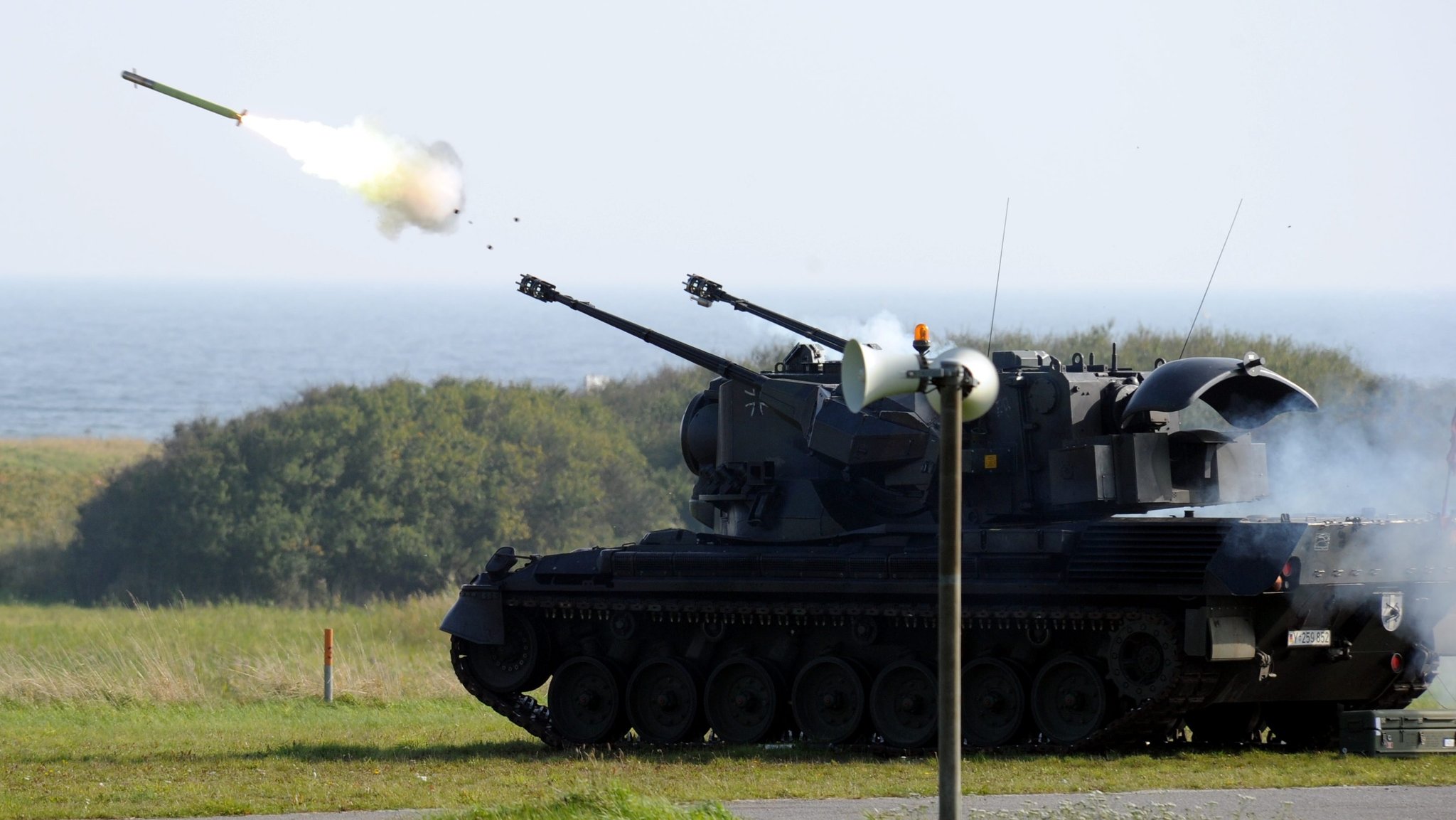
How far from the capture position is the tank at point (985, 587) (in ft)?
55.9

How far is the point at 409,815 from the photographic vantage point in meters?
14.2

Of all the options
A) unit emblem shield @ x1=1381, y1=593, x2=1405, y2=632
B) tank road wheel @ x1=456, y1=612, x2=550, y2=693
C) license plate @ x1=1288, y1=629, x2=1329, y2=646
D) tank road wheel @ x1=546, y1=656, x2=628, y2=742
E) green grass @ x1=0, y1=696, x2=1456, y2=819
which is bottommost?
green grass @ x1=0, y1=696, x2=1456, y2=819

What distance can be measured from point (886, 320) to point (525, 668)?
4940 millimetres

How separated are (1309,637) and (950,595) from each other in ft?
24.7

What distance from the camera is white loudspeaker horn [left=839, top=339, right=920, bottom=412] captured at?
432 inches

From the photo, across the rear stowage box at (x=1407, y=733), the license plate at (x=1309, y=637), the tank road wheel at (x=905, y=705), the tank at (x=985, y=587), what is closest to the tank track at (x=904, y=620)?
the tank at (x=985, y=587)

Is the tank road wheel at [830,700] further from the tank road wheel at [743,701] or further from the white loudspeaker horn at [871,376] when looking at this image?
the white loudspeaker horn at [871,376]

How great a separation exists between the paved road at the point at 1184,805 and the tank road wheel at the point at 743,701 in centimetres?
434

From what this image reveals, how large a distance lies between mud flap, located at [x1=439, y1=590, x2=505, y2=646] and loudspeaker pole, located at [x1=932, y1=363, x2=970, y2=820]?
10.3 meters

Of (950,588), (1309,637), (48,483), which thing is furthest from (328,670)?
(48,483)

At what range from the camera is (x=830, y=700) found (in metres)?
18.9

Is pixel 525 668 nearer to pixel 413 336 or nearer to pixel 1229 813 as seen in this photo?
→ pixel 1229 813

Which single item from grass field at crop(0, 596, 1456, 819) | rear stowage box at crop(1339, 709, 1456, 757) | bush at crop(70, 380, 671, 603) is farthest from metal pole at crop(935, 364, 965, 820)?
bush at crop(70, 380, 671, 603)

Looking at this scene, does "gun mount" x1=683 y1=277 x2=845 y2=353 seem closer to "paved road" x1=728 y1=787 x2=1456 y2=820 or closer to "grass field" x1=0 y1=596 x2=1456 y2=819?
"grass field" x1=0 y1=596 x2=1456 y2=819
